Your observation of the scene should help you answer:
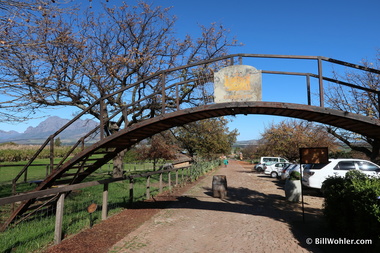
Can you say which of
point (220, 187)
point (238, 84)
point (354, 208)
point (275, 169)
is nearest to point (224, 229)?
point (354, 208)

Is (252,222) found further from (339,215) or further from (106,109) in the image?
(106,109)

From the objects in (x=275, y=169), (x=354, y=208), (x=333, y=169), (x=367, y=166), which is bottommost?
(x=275, y=169)

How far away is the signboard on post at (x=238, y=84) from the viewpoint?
245 inches

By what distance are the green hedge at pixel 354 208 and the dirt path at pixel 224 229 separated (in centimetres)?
79

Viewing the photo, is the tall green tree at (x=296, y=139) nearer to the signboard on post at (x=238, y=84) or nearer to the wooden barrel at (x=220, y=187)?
the wooden barrel at (x=220, y=187)

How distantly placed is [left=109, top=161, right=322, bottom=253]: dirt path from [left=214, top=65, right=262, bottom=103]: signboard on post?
319 cm

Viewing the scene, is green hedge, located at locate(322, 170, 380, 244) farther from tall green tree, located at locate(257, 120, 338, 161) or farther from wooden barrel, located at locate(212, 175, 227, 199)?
tall green tree, located at locate(257, 120, 338, 161)

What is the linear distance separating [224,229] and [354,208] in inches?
121

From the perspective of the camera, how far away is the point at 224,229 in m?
6.84

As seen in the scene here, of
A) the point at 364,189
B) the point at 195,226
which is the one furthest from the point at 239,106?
the point at 195,226

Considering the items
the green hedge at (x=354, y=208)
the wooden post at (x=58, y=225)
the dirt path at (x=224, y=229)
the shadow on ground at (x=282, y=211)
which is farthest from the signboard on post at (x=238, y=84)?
the wooden post at (x=58, y=225)

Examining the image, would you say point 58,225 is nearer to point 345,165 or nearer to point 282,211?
point 282,211

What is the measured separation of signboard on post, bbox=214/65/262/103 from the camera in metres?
6.23

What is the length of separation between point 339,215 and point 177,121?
4.46 m
